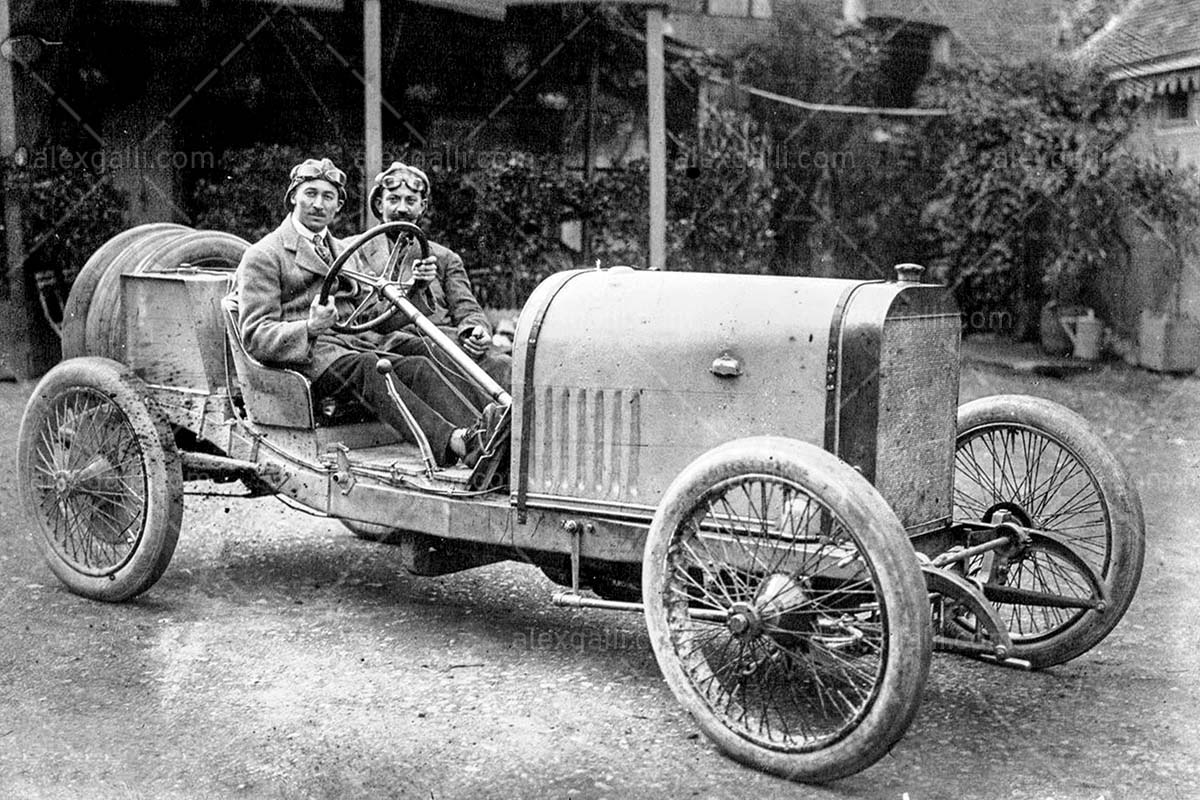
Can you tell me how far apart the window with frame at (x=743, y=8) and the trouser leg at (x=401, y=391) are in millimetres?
9841

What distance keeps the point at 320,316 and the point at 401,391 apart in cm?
41

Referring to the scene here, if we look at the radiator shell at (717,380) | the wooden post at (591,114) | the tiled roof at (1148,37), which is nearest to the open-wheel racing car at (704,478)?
the radiator shell at (717,380)

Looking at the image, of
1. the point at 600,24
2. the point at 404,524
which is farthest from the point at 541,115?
the point at 404,524

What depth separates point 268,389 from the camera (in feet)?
16.6

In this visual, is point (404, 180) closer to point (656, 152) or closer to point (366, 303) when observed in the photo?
point (366, 303)

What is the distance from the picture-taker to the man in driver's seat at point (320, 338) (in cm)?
491

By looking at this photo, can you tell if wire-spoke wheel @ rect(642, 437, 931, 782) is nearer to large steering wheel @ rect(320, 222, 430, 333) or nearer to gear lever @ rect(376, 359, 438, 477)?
gear lever @ rect(376, 359, 438, 477)

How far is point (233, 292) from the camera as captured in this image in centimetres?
523

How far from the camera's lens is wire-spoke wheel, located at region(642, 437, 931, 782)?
3.37 m

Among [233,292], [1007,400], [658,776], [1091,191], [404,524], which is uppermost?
[1091,191]

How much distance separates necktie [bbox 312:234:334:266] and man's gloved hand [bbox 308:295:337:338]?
0.42 m

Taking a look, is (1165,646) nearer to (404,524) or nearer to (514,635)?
(514,635)

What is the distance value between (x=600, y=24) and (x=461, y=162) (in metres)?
2.41

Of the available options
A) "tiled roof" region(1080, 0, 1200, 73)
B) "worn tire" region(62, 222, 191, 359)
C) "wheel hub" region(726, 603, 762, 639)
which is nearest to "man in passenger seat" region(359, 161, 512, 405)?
"worn tire" region(62, 222, 191, 359)
